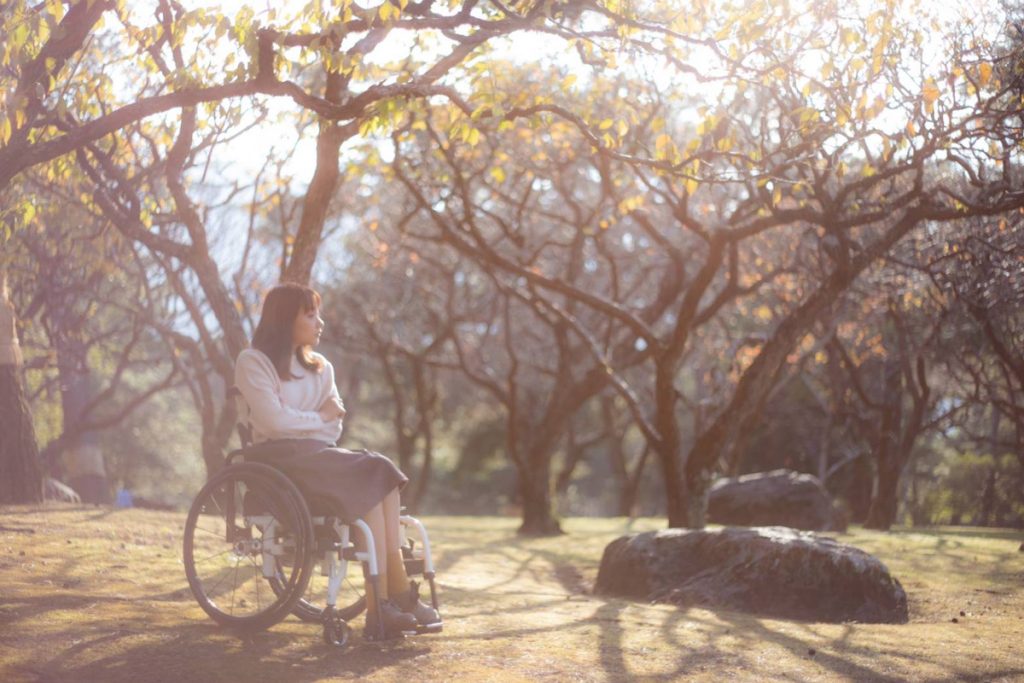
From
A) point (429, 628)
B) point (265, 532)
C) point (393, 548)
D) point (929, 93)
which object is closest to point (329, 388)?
point (265, 532)

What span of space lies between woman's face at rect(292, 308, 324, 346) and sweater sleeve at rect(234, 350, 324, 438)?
0.24 meters

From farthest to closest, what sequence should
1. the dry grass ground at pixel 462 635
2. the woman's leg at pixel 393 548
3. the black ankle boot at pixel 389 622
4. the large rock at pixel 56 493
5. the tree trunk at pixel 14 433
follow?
the large rock at pixel 56 493
the tree trunk at pixel 14 433
the woman's leg at pixel 393 548
the black ankle boot at pixel 389 622
the dry grass ground at pixel 462 635

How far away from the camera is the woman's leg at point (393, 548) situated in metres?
5.55

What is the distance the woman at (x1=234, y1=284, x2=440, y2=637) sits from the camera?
5.44m

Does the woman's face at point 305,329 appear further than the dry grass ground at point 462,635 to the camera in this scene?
Yes

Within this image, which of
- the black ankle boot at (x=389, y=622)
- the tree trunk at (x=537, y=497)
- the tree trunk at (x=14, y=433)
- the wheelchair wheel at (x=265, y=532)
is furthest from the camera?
the tree trunk at (x=537, y=497)

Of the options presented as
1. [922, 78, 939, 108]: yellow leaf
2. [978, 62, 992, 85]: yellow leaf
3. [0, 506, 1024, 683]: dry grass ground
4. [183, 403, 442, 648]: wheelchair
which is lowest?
[0, 506, 1024, 683]: dry grass ground

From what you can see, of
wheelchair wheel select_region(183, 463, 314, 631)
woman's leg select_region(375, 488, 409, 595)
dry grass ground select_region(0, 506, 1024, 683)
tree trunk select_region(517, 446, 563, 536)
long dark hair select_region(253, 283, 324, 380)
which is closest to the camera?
dry grass ground select_region(0, 506, 1024, 683)

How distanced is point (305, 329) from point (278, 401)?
45cm

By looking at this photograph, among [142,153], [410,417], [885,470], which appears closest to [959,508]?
[885,470]

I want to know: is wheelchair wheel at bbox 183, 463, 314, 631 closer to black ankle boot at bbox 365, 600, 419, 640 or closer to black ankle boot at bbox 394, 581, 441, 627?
black ankle boot at bbox 365, 600, 419, 640

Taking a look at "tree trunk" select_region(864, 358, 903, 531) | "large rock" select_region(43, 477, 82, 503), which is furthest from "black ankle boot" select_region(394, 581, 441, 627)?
"tree trunk" select_region(864, 358, 903, 531)

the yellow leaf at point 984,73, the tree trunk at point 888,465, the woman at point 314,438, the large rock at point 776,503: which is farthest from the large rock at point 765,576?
the tree trunk at point 888,465

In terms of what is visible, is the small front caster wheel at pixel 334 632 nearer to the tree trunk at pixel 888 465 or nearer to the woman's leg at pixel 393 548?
the woman's leg at pixel 393 548
